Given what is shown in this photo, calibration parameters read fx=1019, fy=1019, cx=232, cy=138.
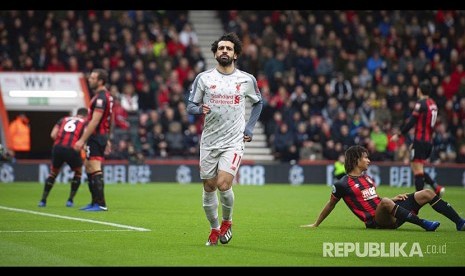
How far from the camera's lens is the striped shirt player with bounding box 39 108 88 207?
1881cm

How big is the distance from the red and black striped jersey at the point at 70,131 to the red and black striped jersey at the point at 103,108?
1.58 meters

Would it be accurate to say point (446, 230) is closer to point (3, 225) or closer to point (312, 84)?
point (3, 225)

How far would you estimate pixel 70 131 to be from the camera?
19.0 metres

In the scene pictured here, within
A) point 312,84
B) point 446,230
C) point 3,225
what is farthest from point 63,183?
point 446,230

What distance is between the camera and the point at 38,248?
448 inches

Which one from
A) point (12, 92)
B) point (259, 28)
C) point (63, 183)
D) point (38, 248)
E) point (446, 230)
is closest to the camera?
point (38, 248)

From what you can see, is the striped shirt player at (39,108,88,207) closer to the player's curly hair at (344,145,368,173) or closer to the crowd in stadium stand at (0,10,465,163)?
the player's curly hair at (344,145,368,173)

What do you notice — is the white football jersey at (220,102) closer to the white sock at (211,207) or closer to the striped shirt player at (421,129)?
the white sock at (211,207)

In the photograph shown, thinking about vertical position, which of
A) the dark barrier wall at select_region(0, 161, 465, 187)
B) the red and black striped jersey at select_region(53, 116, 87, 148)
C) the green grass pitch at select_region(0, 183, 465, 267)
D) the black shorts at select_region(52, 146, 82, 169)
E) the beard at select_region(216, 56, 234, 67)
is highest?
the beard at select_region(216, 56, 234, 67)

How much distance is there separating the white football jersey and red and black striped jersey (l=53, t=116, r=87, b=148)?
24.3ft

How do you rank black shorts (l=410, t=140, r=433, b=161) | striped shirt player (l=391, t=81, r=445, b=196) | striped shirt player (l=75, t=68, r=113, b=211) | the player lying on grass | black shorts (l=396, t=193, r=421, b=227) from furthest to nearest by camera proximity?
black shorts (l=410, t=140, r=433, b=161) → striped shirt player (l=391, t=81, r=445, b=196) → striped shirt player (l=75, t=68, r=113, b=211) → black shorts (l=396, t=193, r=421, b=227) → the player lying on grass

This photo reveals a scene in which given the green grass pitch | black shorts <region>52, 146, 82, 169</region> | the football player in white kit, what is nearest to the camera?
the green grass pitch

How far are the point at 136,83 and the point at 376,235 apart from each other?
769 inches
